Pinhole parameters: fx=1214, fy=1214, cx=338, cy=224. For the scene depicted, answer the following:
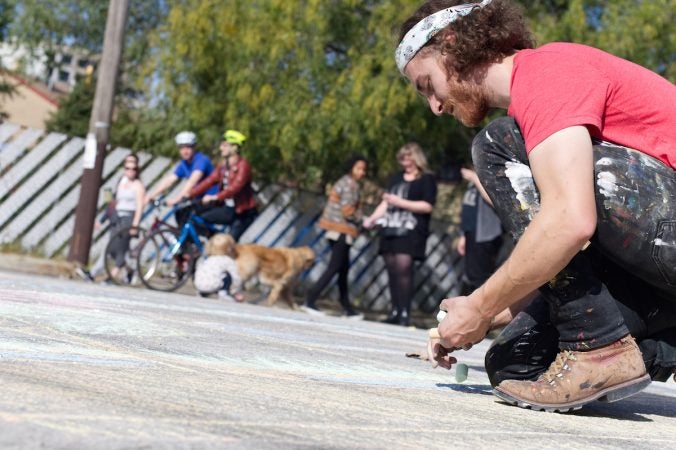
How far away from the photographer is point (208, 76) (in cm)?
1762

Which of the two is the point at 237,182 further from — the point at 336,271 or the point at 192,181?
the point at 336,271

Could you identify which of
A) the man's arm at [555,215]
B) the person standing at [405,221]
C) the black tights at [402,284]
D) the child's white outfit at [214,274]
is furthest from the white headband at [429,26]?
the child's white outfit at [214,274]

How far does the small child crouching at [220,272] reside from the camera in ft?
42.1

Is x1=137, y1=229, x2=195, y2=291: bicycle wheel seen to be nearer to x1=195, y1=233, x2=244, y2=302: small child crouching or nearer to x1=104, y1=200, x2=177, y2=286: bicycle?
x1=104, y1=200, x2=177, y2=286: bicycle

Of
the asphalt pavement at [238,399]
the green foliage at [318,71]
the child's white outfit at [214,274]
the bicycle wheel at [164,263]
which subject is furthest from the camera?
the green foliage at [318,71]

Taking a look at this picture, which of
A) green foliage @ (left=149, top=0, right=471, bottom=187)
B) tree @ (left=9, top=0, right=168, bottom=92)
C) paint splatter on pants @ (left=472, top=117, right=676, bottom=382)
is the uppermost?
tree @ (left=9, top=0, right=168, bottom=92)

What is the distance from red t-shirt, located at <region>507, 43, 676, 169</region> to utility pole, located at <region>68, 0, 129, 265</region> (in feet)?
37.7

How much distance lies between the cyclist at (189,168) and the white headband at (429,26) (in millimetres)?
9763

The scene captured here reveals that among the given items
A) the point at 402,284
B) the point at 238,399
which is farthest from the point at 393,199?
the point at 238,399

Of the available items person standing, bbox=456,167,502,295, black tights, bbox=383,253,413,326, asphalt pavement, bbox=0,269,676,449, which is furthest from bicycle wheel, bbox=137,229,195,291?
asphalt pavement, bbox=0,269,676,449

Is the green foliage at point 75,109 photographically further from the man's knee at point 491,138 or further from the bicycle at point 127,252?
the man's knee at point 491,138

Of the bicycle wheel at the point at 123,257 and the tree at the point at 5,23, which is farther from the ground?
the tree at the point at 5,23

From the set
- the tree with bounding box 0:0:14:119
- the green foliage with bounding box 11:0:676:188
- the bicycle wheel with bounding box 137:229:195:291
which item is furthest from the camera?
the tree with bounding box 0:0:14:119

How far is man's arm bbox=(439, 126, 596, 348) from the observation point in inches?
128
